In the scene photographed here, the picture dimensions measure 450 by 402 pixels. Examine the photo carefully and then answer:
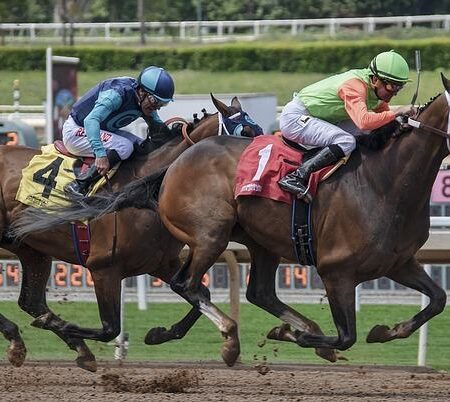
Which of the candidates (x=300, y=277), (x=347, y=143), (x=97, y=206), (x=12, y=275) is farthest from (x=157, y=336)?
(x=12, y=275)

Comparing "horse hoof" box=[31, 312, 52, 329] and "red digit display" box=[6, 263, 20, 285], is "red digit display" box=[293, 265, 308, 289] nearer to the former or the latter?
"red digit display" box=[6, 263, 20, 285]

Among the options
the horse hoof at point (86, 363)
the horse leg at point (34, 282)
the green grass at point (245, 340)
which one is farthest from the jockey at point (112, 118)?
the green grass at point (245, 340)

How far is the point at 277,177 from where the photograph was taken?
6.45 meters

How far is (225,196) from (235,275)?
137cm

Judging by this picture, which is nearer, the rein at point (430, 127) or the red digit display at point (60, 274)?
the rein at point (430, 127)

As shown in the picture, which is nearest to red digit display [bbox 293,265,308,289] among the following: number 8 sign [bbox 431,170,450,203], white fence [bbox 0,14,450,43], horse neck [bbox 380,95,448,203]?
number 8 sign [bbox 431,170,450,203]

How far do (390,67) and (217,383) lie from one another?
206cm

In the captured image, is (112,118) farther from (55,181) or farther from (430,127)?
(430,127)

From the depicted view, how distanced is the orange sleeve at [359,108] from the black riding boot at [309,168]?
8.2 inches

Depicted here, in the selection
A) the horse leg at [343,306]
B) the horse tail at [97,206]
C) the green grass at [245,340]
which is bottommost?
the green grass at [245,340]

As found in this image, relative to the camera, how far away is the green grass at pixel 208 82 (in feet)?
96.0

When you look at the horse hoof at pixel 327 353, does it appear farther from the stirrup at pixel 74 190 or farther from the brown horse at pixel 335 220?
the stirrup at pixel 74 190

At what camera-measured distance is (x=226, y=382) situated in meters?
6.91

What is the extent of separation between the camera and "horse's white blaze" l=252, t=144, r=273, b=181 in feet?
21.1
